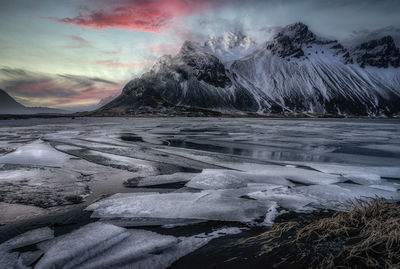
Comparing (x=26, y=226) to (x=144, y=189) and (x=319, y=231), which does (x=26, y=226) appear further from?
(x=319, y=231)

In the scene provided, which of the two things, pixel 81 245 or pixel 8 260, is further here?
pixel 81 245

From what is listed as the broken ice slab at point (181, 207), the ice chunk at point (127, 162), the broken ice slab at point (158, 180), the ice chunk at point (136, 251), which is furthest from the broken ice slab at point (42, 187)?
the ice chunk at point (136, 251)

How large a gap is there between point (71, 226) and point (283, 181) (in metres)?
5.59

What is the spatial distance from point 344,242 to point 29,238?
14.3ft

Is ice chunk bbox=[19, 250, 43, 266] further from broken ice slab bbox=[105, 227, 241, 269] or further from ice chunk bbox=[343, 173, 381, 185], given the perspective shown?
ice chunk bbox=[343, 173, 381, 185]

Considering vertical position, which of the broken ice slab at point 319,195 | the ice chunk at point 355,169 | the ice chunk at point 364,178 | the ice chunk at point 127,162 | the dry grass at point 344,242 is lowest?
the ice chunk at point 355,169

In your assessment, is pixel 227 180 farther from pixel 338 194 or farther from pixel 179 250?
pixel 179 250

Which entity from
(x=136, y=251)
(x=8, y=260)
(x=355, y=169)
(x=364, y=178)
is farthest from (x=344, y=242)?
(x=355, y=169)

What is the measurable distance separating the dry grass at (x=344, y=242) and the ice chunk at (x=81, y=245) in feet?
6.49

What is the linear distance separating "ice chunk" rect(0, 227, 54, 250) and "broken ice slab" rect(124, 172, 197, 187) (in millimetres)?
2878

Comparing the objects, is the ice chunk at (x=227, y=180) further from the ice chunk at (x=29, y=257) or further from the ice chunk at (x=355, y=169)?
the ice chunk at (x=29, y=257)

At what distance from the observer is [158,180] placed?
7.14 meters

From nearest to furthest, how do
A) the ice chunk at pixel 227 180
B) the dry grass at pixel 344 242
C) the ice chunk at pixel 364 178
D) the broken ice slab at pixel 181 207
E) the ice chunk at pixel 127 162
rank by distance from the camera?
1. the dry grass at pixel 344 242
2. the broken ice slab at pixel 181 207
3. the ice chunk at pixel 227 180
4. the ice chunk at pixel 364 178
5. the ice chunk at pixel 127 162

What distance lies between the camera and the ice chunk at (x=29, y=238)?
3.44 metres
